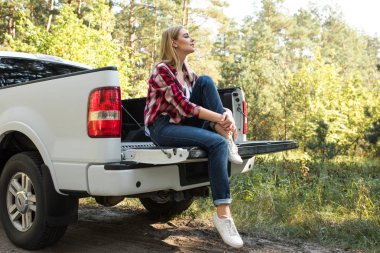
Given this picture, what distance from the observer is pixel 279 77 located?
32.9 metres

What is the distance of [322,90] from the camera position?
31.1 meters

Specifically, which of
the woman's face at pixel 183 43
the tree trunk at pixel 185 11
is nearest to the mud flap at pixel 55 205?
the woman's face at pixel 183 43

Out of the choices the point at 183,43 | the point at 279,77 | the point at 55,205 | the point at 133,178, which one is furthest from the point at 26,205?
the point at 279,77

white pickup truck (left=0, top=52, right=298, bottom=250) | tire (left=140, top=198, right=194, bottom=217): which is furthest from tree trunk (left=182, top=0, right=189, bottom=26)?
white pickup truck (left=0, top=52, right=298, bottom=250)

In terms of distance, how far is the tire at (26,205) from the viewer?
3213 millimetres

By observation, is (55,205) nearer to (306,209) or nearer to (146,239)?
(146,239)

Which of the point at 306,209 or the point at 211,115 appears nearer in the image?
the point at 211,115

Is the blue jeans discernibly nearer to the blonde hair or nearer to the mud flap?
the blonde hair

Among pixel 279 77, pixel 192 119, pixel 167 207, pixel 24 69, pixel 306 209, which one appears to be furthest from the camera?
pixel 279 77

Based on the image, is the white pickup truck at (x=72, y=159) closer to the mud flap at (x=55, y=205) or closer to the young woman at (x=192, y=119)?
the mud flap at (x=55, y=205)

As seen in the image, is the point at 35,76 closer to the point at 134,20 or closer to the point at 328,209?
the point at 328,209

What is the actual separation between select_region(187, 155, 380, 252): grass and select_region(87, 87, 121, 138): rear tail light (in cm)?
220

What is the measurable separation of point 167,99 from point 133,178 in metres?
0.77

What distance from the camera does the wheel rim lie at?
3365mm
